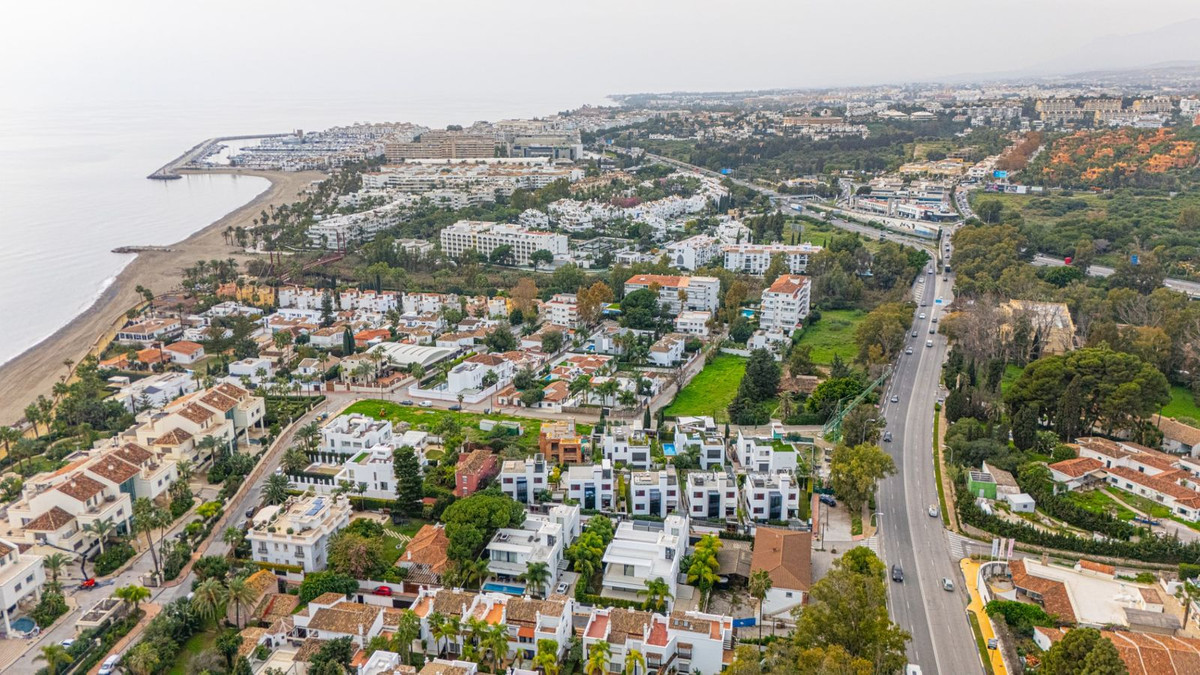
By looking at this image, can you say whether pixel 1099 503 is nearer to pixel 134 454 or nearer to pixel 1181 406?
pixel 1181 406

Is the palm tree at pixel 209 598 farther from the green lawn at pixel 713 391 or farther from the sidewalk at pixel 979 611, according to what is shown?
the green lawn at pixel 713 391

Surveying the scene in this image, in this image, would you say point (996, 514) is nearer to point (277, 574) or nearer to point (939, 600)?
point (939, 600)

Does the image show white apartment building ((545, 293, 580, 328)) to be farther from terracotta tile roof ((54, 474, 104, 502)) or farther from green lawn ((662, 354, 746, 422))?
terracotta tile roof ((54, 474, 104, 502))

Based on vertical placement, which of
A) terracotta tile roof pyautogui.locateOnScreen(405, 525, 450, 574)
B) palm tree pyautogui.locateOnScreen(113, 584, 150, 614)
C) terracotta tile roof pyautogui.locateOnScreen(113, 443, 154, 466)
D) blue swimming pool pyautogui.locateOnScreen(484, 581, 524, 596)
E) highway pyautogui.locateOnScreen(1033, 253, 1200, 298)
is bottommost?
blue swimming pool pyautogui.locateOnScreen(484, 581, 524, 596)

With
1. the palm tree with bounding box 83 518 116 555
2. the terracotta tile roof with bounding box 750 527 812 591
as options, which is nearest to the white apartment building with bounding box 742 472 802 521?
the terracotta tile roof with bounding box 750 527 812 591

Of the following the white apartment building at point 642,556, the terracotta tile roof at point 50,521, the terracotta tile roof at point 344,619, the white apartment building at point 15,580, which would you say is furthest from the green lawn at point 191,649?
the white apartment building at point 642,556

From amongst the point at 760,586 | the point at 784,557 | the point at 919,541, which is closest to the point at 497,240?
the point at 919,541
